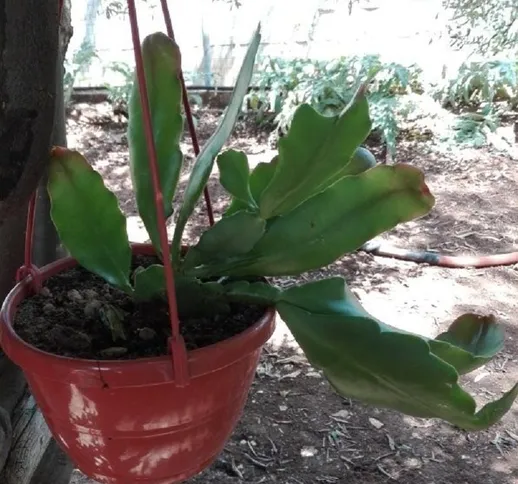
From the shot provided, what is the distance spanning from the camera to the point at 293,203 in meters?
0.71

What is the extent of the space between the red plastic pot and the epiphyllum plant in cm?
7

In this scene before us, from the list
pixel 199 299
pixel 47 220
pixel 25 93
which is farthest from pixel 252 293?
pixel 47 220

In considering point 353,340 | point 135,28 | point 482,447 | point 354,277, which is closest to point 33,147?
point 135,28

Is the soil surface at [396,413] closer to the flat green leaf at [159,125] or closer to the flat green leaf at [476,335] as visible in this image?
the flat green leaf at [476,335]

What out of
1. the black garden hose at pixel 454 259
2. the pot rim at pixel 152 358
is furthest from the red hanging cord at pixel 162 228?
the black garden hose at pixel 454 259

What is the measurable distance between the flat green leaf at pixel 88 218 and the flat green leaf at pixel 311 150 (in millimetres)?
166

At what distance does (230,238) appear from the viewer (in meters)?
0.70

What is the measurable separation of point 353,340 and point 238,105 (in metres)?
0.25

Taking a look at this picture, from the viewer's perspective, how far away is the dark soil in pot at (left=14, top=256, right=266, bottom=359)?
2.22 feet

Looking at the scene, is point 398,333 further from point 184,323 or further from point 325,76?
point 325,76

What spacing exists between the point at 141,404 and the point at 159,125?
0.28 m

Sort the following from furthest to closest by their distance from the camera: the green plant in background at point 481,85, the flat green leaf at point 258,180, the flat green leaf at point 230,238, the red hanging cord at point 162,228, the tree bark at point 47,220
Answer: the green plant in background at point 481,85 → the tree bark at point 47,220 → the flat green leaf at point 258,180 → the flat green leaf at point 230,238 → the red hanging cord at point 162,228

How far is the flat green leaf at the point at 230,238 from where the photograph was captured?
2.25ft

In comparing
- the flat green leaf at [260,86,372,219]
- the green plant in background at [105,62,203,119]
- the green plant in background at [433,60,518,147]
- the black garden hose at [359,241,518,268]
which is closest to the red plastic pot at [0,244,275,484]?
the flat green leaf at [260,86,372,219]
